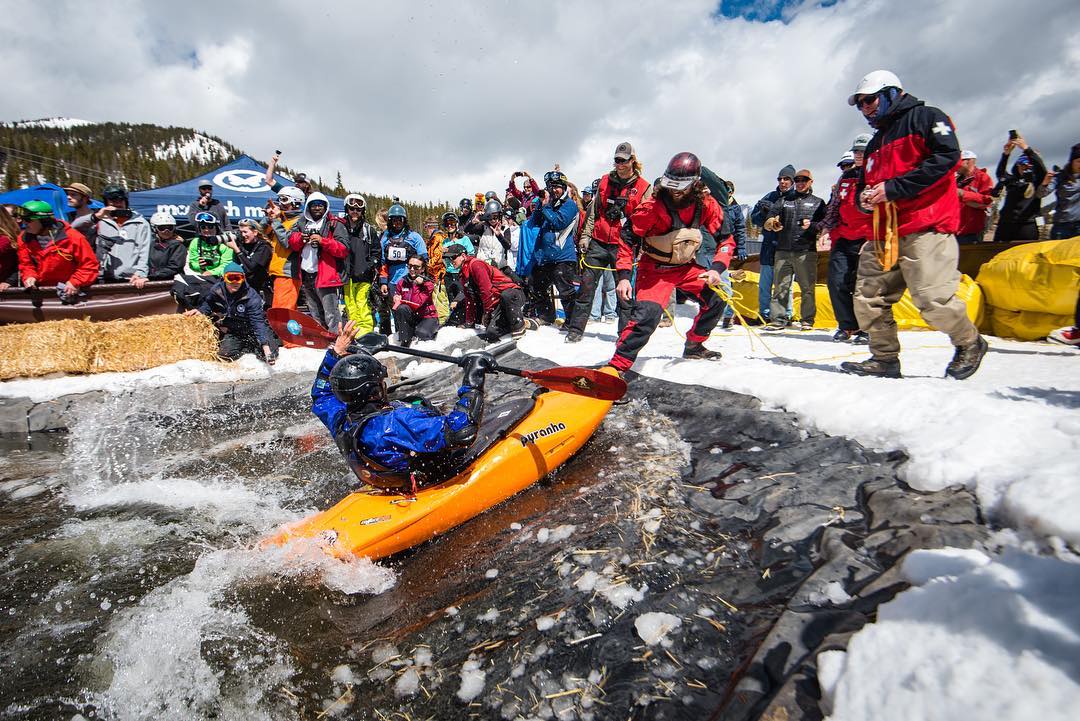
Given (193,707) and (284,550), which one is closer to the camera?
(193,707)

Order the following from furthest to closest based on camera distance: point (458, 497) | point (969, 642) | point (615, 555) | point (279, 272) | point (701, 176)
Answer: point (279, 272)
point (701, 176)
point (458, 497)
point (615, 555)
point (969, 642)

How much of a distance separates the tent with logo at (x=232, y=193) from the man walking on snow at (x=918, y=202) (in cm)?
1213

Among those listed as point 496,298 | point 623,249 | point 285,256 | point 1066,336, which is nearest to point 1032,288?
point 1066,336

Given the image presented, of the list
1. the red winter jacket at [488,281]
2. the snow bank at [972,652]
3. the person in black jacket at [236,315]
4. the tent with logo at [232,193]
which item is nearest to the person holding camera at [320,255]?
the person in black jacket at [236,315]

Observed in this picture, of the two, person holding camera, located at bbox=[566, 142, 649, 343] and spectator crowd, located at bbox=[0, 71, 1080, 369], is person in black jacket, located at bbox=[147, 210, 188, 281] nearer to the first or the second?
spectator crowd, located at bbox=[0, 71, 1080, 369]

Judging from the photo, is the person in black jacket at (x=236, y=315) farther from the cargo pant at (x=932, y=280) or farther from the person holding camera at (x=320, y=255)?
the cargo pant at (x=932, y=280)

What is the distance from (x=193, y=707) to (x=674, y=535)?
2.40 metres

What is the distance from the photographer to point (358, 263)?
7793 millimetres

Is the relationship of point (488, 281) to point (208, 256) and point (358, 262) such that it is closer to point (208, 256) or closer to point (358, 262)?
point (358, 262)

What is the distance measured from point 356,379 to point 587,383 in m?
1.93

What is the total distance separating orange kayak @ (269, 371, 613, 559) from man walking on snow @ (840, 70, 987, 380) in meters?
2.52

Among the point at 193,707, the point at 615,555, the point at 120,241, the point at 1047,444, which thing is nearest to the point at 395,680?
the point at 193,707

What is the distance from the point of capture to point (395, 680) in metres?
2.28

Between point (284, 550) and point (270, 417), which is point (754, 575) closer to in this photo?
point (284, 550)
